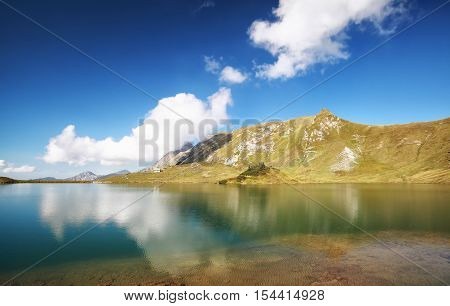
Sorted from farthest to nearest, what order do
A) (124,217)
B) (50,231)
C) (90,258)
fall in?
1. (124,217)
2. (50,231)
3. (90,258)

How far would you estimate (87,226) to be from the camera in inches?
1906

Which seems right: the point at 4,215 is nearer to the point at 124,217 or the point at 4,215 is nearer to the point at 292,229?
the point at 124,217

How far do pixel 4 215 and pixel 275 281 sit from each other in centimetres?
6064

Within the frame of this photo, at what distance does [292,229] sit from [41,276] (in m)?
31.4

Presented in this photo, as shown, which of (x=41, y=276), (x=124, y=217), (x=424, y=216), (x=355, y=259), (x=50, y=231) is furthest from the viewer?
(x=124, y=217)

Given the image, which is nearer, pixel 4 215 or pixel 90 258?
pixel 90 258

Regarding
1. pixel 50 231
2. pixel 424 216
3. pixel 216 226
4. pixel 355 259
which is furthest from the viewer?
pixel 424 216
